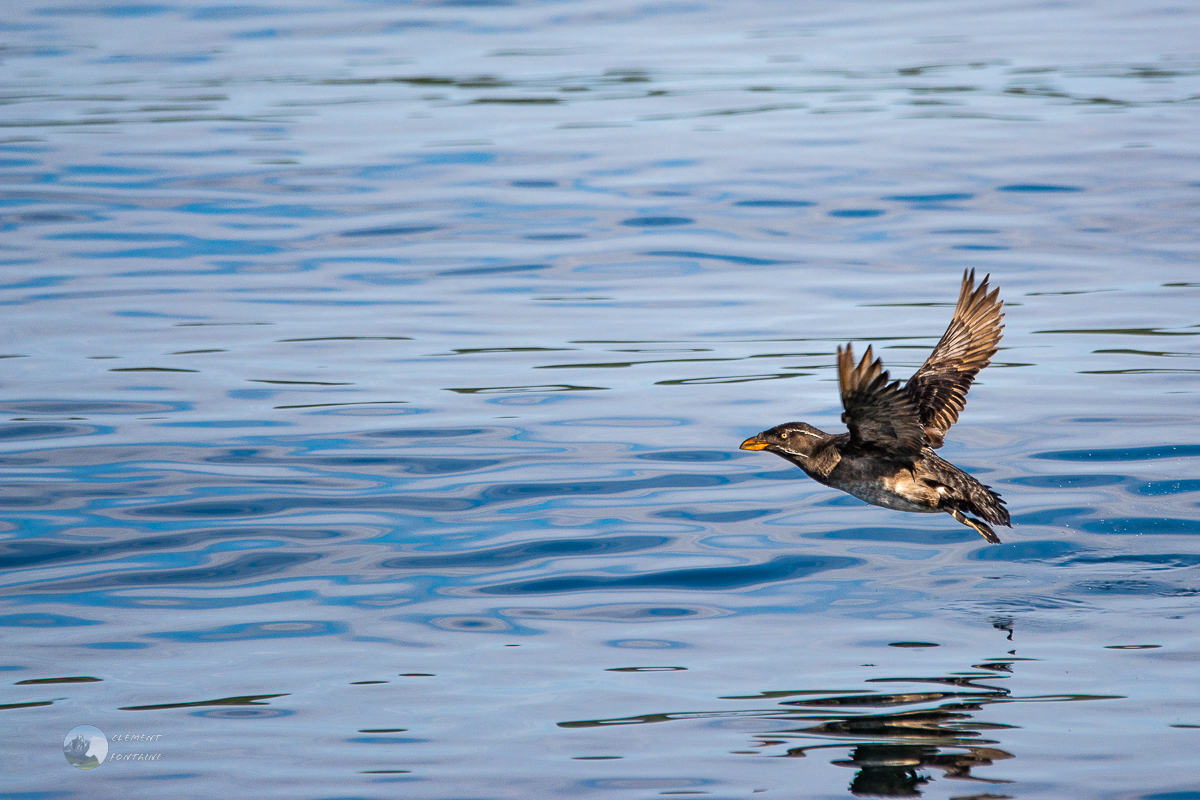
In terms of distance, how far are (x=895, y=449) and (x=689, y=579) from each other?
1801 millimetres

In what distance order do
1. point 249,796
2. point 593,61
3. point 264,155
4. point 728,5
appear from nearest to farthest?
point 249,796, point 264,155, point 593,61, point 728,5

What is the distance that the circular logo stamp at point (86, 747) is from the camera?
7562 mm

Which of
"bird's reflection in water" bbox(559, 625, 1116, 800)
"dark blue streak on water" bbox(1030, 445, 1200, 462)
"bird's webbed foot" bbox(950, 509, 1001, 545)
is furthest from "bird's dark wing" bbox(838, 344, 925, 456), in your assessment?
"dark blue streak on water" bbox(1030, 445, 1200, 462)

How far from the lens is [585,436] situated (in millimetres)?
12594

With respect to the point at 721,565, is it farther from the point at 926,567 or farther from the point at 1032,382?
the point at 1032,382

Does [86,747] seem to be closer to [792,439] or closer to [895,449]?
[792,439]

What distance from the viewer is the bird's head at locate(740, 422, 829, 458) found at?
29.2ft

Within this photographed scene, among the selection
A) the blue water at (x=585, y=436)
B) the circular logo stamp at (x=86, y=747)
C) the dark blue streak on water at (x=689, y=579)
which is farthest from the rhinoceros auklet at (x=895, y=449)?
the circular logo stamp at (x=86, y=747)

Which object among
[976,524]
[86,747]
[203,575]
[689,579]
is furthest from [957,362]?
[86,747]

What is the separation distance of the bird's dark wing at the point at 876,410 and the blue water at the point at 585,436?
1.14 metres

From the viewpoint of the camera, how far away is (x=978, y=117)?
24422 millimetres

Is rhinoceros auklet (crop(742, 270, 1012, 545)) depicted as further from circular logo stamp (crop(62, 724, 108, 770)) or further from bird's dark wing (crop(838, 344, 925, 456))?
circular logo stamp (crop(62, 724, 108, 770))

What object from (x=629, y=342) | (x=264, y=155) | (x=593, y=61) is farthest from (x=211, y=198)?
(x=593, y=61)

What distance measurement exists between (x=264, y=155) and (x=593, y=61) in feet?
28.3
